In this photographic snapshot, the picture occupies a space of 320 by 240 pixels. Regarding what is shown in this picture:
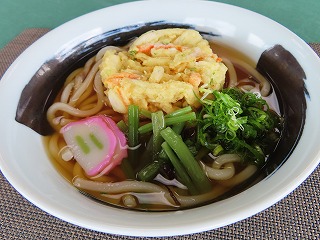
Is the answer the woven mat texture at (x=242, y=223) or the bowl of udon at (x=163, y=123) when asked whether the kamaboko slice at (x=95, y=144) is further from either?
the woven mat texture at (x=242, y=223)

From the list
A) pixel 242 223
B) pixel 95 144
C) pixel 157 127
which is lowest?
pixel 242 223

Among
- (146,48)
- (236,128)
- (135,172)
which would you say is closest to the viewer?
(236,128)

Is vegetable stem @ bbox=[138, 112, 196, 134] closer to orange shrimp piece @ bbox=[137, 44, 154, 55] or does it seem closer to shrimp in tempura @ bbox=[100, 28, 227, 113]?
shrimp in tempura @ bbox=[100, 28, 227, 113]

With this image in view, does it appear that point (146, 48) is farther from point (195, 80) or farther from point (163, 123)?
point (163, 123)

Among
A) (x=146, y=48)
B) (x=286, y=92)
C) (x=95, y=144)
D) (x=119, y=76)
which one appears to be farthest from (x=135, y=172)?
(x=286, y=92)

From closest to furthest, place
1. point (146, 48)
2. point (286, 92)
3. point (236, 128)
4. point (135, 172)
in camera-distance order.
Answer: point (236, 128) → point (135, 172) → point (286, 92) → point (146, 48)

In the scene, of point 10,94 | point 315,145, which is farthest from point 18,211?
point 315,145

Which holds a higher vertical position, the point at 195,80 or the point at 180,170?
the point at 195,80

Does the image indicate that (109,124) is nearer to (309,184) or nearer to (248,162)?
(248,162)
